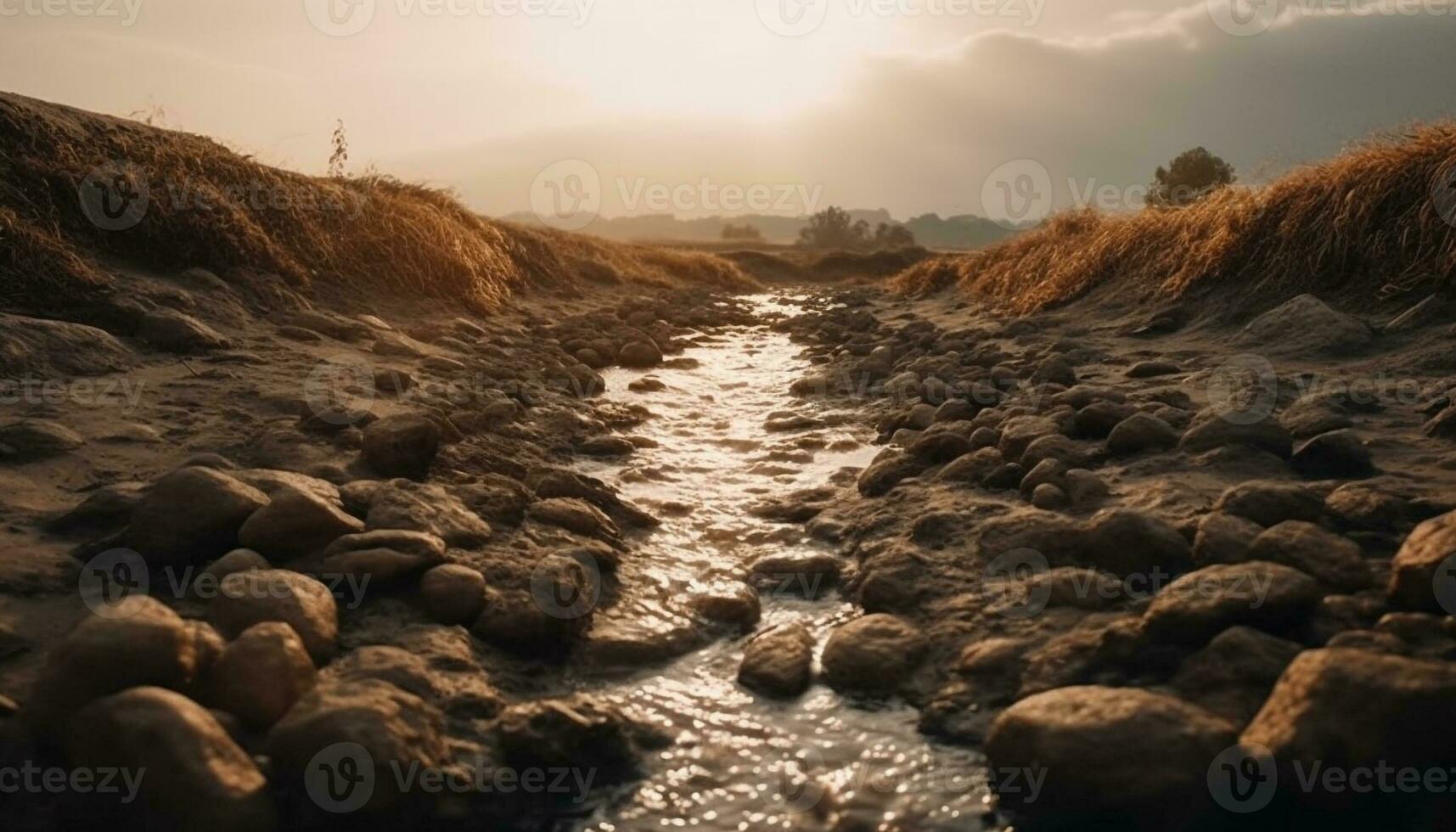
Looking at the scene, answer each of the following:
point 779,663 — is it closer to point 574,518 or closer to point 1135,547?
point 1135,547

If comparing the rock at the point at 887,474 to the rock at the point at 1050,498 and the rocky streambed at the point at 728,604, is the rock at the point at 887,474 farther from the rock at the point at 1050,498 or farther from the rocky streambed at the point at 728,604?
the rock at the point at 1050,498

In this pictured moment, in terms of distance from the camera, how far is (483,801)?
6.22 feet

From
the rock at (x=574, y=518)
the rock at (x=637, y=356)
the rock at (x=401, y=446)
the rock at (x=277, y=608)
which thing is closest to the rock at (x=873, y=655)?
the rock at (x=574, y=518)

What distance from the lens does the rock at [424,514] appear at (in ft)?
9.46

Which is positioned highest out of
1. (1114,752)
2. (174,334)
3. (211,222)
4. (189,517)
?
(211,222)

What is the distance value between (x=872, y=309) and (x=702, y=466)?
29.9 feet

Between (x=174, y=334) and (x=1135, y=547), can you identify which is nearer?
(x=1135, y=547)

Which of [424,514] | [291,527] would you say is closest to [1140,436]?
[424,514]

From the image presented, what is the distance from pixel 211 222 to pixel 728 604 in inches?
207

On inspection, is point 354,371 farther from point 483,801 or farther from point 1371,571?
point 1371,571

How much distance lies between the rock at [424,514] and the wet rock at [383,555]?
0.17 meters

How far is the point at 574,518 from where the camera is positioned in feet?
11.1

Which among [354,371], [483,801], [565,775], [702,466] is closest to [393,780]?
[483,801]

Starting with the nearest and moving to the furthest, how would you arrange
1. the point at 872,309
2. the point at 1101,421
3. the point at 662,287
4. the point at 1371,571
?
the point at 1371,571, the point at 1101,421, the point at 872,309, the point at 662,287
